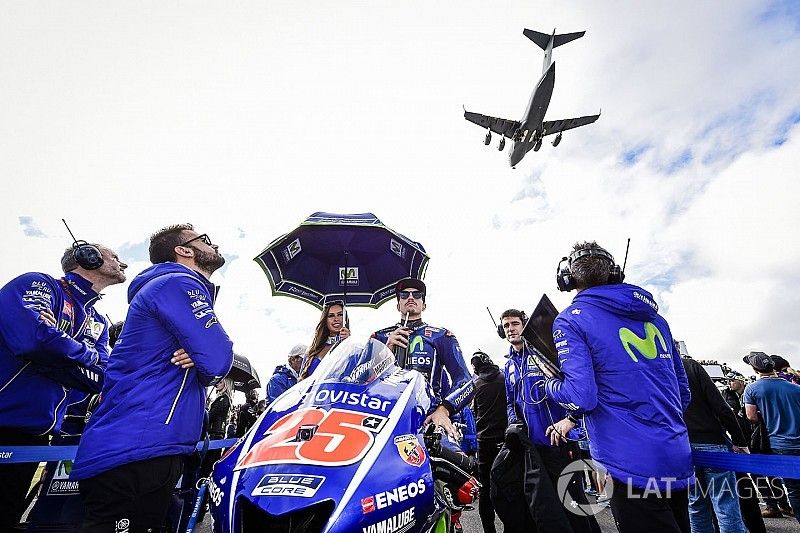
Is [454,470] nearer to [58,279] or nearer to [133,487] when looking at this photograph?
[133,487]

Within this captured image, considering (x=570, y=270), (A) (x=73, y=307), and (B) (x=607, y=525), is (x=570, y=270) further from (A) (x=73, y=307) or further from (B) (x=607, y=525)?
(B) (x=607, y=525)

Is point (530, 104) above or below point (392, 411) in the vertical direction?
above

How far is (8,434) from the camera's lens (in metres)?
2.95

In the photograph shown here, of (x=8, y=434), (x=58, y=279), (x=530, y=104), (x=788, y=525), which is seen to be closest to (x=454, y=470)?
(x=8, y=434)

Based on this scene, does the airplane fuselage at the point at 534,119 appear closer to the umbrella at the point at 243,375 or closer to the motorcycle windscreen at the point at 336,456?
the umbrella at the point at 243,375

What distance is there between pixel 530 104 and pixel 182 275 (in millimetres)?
28828

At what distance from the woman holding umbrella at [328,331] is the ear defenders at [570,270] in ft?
8.03

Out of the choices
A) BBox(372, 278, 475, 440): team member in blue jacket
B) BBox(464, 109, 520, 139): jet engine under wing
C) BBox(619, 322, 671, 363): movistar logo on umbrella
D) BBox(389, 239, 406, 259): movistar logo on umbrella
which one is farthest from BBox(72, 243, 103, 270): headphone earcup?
BBox(464, 109, 520, 139): jet engine under wing

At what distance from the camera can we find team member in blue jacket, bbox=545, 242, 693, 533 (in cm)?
A: 222

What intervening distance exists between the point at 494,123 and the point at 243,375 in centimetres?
2916

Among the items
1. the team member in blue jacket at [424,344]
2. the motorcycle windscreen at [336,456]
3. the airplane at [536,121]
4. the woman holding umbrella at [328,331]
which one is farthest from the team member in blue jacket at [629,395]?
the airplane at [536,121]

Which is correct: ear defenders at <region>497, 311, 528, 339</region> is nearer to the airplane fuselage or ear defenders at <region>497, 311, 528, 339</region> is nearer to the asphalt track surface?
the asphalt track surface

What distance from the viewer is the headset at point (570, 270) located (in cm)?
282

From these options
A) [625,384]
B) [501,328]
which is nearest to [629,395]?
[625,384]
